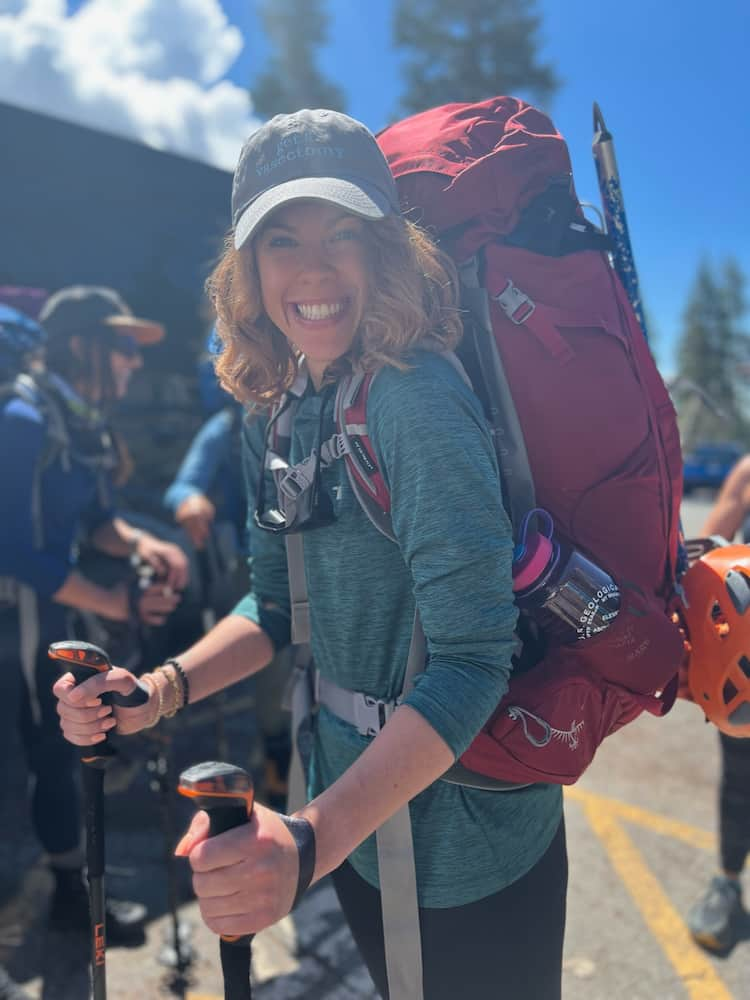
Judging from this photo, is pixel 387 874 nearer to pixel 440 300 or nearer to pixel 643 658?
pixel 643 658

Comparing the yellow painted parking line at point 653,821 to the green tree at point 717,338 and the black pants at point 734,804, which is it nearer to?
the black pants at point 734,804

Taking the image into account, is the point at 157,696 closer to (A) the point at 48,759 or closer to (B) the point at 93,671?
(B) the point at 93,671

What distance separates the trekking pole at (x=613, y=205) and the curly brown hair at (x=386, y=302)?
0.59 meters

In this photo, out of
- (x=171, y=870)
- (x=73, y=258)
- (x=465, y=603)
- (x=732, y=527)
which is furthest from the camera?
(x=73, y=258)

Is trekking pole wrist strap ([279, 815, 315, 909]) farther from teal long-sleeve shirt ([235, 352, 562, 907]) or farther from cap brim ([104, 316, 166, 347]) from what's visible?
cap brim ([104, 316, 166, 347])

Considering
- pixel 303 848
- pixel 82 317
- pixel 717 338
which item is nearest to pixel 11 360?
pixel 82 317

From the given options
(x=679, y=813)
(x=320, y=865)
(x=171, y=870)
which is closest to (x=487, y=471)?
(x=320, y=865)

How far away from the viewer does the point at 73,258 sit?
5.71 metres

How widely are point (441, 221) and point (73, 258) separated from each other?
5.27 metres

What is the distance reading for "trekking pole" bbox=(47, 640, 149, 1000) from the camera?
1277mm

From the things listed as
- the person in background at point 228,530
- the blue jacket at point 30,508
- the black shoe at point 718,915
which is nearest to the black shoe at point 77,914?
the person in background at point 228,530

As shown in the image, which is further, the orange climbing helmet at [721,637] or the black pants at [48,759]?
the black pants at [48,759]

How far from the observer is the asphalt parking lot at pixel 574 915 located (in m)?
2.60

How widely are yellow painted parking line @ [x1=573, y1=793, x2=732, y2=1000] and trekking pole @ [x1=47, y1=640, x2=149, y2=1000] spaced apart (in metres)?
2.18
